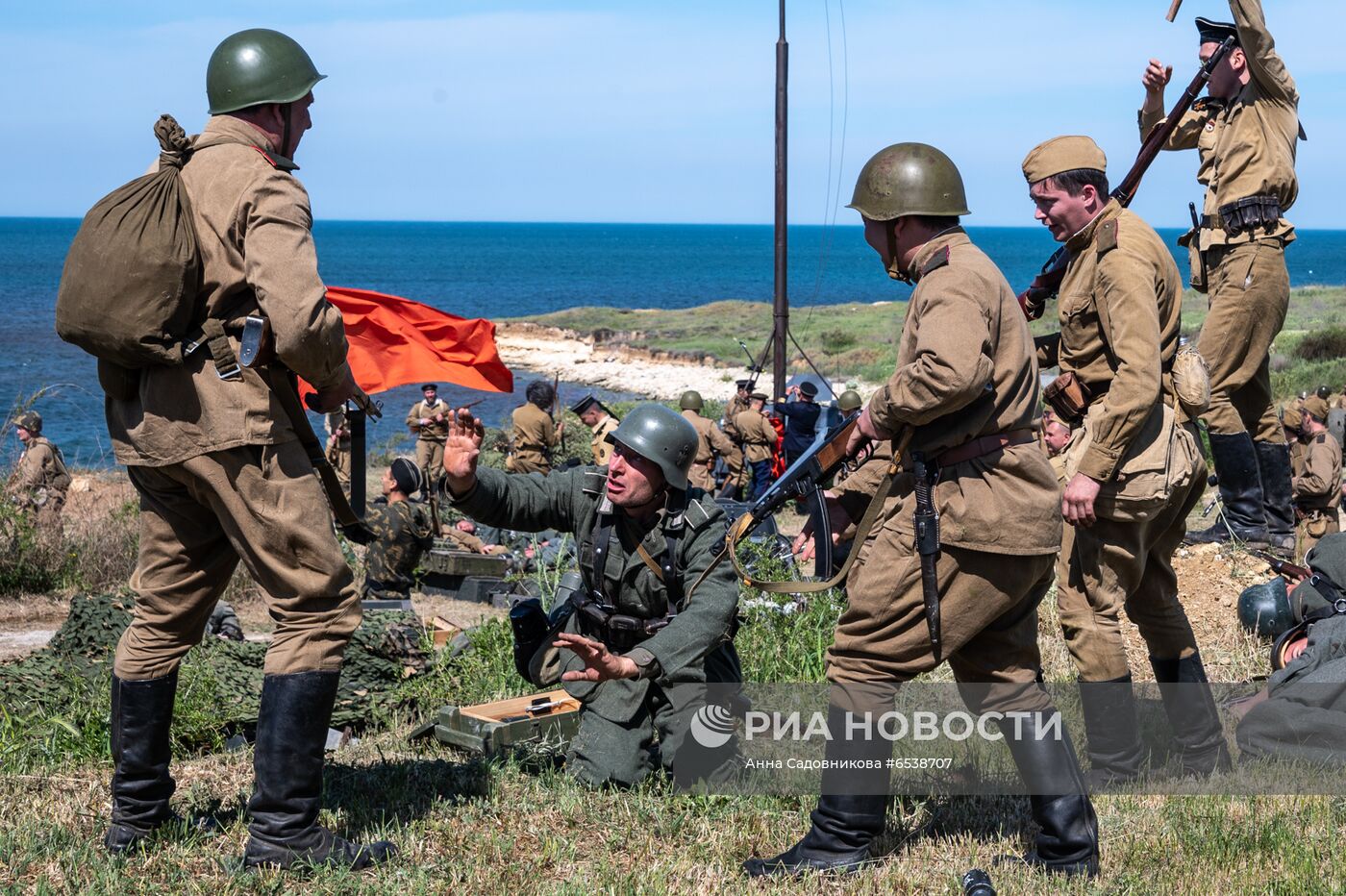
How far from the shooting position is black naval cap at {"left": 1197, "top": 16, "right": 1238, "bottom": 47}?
24.2ft

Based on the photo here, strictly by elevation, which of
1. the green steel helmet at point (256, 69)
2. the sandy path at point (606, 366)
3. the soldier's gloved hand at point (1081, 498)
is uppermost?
the green steel helmet at point (256, 69)

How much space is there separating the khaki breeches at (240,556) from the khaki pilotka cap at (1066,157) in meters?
2.97

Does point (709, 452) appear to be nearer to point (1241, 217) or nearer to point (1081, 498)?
point (1241, 217)

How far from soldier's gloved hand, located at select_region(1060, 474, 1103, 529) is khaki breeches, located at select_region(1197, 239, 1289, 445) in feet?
10.3

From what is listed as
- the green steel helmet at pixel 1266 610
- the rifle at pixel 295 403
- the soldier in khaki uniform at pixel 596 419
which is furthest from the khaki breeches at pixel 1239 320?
the soldier in khaki uniform at pixel 596 419

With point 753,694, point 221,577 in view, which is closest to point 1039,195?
point 753,694

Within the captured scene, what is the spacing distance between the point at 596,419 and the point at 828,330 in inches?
1708

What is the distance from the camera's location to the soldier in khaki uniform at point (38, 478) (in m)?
11.1

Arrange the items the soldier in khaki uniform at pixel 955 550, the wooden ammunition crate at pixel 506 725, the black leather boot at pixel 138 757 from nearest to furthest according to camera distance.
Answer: the soldier in khaki uniform at pixel 955 550 → the black leather boot at pixel 138 757 → the wooden ammunition crate at pixel 506 725

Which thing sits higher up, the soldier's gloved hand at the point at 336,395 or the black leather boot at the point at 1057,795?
the soldier's gloved hand at the point at 336,395

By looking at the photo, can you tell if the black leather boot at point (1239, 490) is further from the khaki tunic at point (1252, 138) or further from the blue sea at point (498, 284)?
the blue sea at point (498, 284)

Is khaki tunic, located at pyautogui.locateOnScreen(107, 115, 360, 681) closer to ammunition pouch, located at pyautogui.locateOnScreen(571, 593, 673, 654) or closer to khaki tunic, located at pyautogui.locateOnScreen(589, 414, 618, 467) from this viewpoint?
ammunition pouch, located at pyautogui.locateOnScreen(571, 593, 673, 654)

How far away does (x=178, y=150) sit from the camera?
407 centimetres

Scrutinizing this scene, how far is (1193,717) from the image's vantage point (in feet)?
17.5
